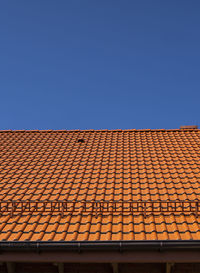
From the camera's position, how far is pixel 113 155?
8.63 metres

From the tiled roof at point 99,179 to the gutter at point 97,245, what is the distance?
309mm

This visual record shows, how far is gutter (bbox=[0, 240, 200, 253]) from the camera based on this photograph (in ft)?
14.3


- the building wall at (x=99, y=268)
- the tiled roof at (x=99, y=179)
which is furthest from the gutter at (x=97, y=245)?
the building wall at (x=99, y=268)

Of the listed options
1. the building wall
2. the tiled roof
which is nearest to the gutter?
the tiled roof

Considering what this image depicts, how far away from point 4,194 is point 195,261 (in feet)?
13.9

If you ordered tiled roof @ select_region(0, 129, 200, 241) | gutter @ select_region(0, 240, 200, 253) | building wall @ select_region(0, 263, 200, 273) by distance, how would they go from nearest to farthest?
gutter @ select_region(0, 240, 200, 253), building wall @ select_region(0, 263, 200, 273), tiled roof @ select_region(0, 129, 200, 241)

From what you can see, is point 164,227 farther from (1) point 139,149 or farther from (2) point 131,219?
(1) point 139,149

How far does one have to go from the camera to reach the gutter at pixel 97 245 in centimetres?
434

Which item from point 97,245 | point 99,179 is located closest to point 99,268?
point 97,245

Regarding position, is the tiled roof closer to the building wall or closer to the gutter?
the gutter

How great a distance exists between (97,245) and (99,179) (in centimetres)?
281

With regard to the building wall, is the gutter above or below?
above

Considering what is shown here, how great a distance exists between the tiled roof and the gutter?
31 centimetres

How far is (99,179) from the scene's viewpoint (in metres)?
7.16
